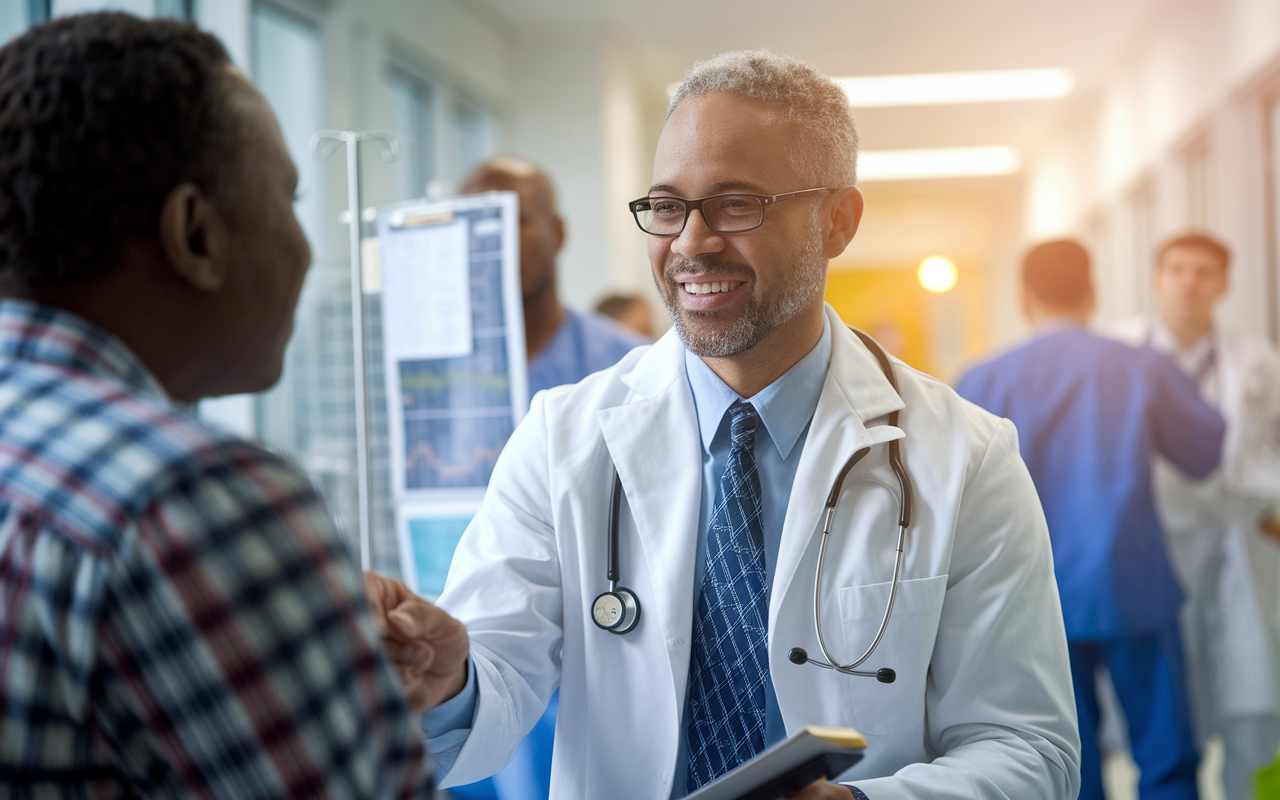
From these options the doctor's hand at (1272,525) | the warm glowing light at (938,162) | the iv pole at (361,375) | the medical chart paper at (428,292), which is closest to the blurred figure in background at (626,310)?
the medical chart paper at (428,292)

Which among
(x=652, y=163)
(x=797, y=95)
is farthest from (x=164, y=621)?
(x=652, y=163)

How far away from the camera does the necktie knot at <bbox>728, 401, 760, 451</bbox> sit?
1294 millimetres

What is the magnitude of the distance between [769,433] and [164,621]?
0.88m

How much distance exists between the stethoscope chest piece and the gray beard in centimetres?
33

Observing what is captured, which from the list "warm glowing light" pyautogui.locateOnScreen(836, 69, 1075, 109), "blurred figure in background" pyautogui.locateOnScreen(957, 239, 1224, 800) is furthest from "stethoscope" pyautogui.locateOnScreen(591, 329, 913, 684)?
"warm glowing light" pyautogui.locateOnScreen(836, 69, 1075, 109)

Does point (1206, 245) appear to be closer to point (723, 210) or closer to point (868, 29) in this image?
point (723, 210)

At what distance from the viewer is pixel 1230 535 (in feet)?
10.2

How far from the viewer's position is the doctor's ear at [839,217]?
4.54 feet

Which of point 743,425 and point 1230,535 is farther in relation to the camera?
point 1230,535

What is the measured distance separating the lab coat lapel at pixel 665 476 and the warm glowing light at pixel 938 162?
7744 millimetres

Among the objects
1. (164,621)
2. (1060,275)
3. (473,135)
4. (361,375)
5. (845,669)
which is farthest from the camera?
(473,135)

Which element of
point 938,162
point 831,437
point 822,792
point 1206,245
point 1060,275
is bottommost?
point 822,792

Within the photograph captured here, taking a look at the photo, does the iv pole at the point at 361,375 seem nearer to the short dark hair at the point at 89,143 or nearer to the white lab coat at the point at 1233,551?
the short dark hair at the point at 89,143

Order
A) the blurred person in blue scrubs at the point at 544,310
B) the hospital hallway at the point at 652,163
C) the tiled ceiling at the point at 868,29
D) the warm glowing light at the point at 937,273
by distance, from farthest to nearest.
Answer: the warm glowing light at the point at 937,273 < the tiled ceiling at the point at 868,29 < the blurred person in blue scrubs at the point at 544,310 < the hospital hallway at the point at 652,163
